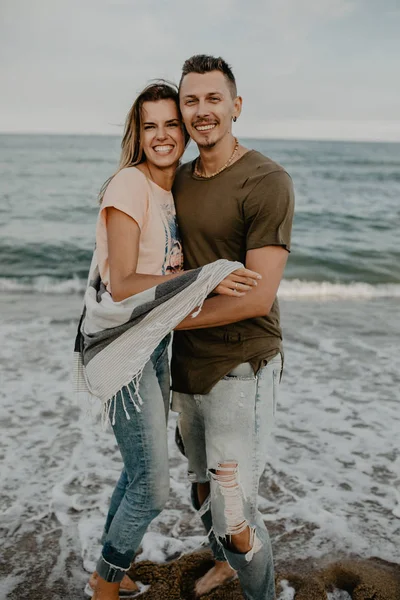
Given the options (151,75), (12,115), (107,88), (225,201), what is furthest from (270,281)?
(12,115)

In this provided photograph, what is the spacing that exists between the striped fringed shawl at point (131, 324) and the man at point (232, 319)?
14 cm

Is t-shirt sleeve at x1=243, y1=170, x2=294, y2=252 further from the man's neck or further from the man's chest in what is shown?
the man's neck

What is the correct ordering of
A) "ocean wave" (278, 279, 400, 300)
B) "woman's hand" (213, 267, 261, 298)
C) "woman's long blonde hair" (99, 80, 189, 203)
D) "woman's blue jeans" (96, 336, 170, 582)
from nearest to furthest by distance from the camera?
"woman's hand" (213, 267, 261, 298) → "woman's blue jeans" (96, 336, 170, 582) → "woman's long blonde hair" (99, 80, 189, 203) → "ocean wave" (278, 279, 400, 300)

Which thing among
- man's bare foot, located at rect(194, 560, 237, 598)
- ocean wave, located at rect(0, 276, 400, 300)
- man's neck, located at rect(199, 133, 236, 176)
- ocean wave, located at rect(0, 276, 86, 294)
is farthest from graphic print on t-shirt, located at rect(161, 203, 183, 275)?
ocean wave, located at rect(0, 276, 86, 294)

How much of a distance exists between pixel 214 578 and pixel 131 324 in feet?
4.86

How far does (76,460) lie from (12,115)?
1926 inches

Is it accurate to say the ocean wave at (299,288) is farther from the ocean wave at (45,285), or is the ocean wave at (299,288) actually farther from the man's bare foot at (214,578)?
the man's bare foot at (214,578)

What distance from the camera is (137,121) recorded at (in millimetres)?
2762

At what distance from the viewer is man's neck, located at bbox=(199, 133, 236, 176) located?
2.62m

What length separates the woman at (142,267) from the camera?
96.0 inches

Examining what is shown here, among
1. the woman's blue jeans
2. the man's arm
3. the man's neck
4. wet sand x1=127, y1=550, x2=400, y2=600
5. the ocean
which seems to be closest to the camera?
the man's arm

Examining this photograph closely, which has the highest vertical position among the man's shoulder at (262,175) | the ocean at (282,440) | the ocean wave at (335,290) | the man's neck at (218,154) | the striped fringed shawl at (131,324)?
the man's neck at (218,154)

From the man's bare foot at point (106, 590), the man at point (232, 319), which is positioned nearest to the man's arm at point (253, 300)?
the man at point (232, 319)

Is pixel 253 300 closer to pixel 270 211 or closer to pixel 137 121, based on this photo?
pixel 270 211
